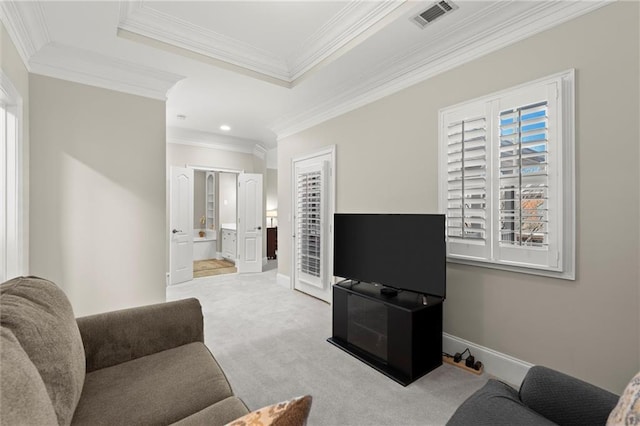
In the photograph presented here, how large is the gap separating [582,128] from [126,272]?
4094mm

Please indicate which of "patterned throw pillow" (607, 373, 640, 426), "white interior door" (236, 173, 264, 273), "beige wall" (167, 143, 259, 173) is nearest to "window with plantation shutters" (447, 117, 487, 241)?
"patterned throw pillow" (607, 373, 640, 426)

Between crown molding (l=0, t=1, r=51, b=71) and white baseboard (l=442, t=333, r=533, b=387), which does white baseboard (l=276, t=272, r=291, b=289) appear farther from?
crown molding (l=0, t=1, r=51, b=71)

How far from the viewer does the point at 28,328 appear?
99 cm

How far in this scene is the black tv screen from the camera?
7.52 ft

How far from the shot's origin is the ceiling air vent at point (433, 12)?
6.88 feet

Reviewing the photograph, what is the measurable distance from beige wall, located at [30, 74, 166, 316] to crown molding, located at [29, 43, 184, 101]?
0.24 feet

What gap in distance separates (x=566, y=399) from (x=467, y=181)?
1.69 m

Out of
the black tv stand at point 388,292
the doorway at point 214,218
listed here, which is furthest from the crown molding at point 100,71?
the doorway at point 214,218

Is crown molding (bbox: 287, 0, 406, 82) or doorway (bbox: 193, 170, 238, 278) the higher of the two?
crown molding (bbox: 287, 0, 406, 82)

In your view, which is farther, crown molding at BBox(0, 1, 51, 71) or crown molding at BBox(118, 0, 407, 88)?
crown molding at BBox(118, 0, 407, 88)

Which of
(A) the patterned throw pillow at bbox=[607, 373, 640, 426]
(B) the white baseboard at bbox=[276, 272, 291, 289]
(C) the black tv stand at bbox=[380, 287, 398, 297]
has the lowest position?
(B) the white baseboard at bbox=[276, 272, 291, 289]

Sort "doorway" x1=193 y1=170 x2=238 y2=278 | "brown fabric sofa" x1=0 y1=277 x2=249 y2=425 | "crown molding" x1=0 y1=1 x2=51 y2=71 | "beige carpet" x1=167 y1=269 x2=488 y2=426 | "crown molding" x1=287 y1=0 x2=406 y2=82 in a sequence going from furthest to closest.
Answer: "doorway" x1=193 y1=170 x2=238 y2=278, "crown molding" x1=287 y1=0 x2=406 y2=82, "crown molding" x1=0 y1=1 x2=51 y2=71, "beige carpet" x1=167 y1=269 x2=488 y2=426, "brown fabric sofa" x1=0 y1=277 x2=249 y2=425

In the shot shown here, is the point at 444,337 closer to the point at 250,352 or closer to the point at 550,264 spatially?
the point at 550,264

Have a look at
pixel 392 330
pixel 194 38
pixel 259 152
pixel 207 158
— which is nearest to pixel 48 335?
pixel 392 330
